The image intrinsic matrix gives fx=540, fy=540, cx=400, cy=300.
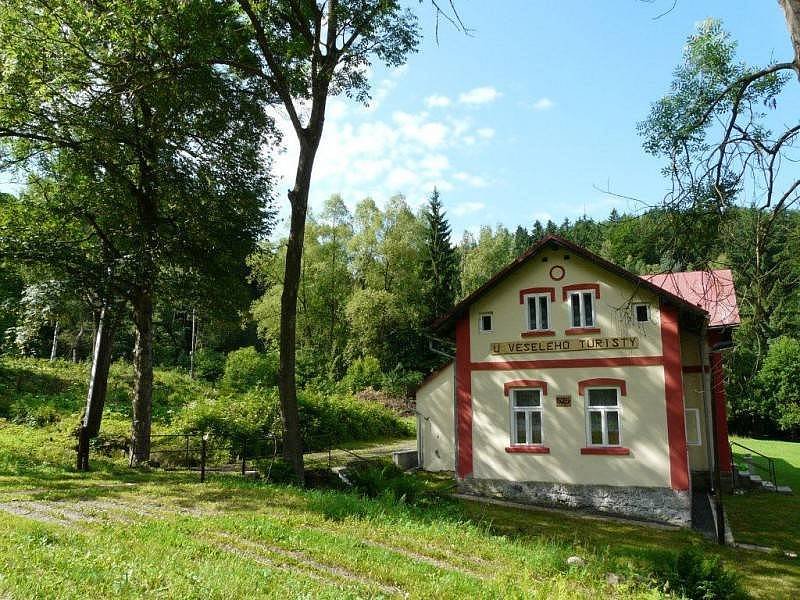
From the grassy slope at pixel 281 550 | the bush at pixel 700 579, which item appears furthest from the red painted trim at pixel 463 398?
the bush at pixel 700 579

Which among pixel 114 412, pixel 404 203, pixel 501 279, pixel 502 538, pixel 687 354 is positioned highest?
pixel 404 203

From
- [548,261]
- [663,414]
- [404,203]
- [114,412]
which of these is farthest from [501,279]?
[404,203]

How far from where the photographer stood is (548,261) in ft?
54.4

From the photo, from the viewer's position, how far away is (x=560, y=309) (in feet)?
53.5

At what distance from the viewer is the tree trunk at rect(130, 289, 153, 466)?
15.3 m

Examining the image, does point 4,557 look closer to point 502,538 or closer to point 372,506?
point 372,506

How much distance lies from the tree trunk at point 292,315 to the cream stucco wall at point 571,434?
241 inches

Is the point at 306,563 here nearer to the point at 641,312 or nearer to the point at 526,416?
the point at 526,416

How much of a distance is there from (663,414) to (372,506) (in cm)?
891

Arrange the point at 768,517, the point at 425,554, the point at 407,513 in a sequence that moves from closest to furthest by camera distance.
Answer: the point at 425,554 < the point at 407,513 < the point at 768,517

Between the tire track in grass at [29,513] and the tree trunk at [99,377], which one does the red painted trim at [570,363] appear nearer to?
the tree trunk at [99,377]

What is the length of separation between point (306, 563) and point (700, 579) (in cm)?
473

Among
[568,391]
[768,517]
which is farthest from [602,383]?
[768,517]

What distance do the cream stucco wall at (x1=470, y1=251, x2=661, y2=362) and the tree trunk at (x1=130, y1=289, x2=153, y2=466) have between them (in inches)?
385
